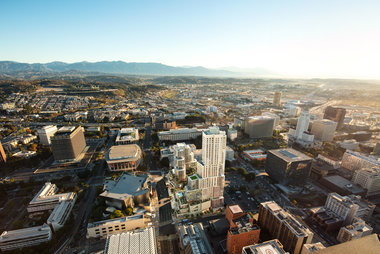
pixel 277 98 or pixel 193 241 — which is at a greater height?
pixel 277 98

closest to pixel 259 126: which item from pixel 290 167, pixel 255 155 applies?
pixel 255 155

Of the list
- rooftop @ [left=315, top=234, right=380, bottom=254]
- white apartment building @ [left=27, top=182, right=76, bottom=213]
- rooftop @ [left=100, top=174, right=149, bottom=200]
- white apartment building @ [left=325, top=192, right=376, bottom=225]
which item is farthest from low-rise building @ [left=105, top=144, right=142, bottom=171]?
white apartment building @ [left=325, top=192, right=376, bottom=225]

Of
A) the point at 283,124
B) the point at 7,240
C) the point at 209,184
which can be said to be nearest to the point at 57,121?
the point at 7,240

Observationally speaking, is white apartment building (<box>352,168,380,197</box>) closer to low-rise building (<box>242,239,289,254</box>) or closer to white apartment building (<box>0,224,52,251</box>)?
low-rise building (<box>242,239,289,254</box>)

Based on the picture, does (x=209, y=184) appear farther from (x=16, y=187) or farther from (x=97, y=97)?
(x=97, y=97)

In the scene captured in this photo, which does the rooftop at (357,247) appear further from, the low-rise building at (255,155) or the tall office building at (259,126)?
the tall office building at (259,126)

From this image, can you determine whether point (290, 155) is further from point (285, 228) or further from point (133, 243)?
point (133, 243)

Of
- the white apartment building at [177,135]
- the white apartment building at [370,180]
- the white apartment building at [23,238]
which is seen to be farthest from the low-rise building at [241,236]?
the white apartment building at [177,135]
